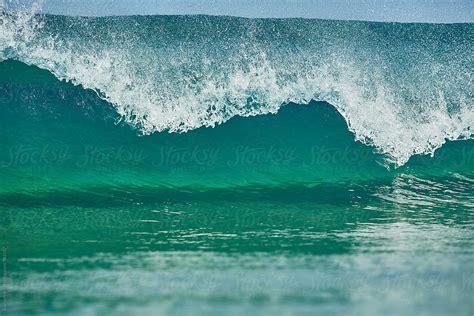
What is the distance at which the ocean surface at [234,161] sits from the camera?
3537 mm

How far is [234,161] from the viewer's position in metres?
7.43

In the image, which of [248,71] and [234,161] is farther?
[248,71]

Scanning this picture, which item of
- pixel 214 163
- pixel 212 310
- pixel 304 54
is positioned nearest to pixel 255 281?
pixel 212 310

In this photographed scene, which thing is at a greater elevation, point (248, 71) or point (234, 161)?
point (248, 71)

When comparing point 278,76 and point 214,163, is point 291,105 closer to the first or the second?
point 278,76

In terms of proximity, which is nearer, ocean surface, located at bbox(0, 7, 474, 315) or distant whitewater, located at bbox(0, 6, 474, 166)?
ocean surface, located at bbox(0, 7, 474, 315)

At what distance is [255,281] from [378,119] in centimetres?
467

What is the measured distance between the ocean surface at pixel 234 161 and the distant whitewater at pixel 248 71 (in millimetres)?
21

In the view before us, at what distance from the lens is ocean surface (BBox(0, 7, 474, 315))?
3.54 meters

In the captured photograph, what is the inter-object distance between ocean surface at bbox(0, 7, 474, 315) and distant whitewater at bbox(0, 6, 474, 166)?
2 cm

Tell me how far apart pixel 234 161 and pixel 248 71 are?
114 cm

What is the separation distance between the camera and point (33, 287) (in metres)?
3.35

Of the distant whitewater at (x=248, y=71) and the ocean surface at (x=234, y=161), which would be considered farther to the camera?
the distant whitewater at (x=248, y=71)

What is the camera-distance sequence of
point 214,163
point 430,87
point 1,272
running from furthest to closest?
point 430,87 → point 214,163 → point 1,272
